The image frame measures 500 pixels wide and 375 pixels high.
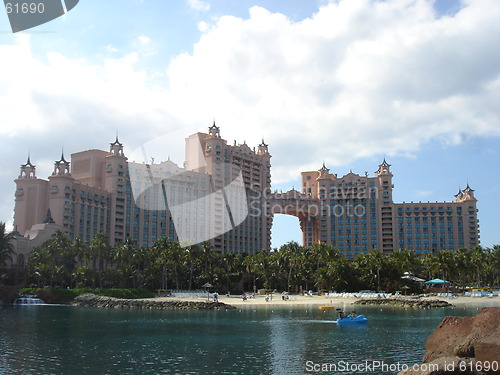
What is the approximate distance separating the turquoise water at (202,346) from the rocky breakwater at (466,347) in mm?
6312

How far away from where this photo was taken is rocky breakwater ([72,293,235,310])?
8312 cm

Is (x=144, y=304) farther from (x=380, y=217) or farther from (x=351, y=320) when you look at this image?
(x=380, y=217)

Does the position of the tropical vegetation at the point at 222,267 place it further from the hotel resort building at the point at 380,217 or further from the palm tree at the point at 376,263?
the hotel resort building at the point at 380,217

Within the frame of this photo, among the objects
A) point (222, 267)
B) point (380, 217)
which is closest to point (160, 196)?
point (222, 267)

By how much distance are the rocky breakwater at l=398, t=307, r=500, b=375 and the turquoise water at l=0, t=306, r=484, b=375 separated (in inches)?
249

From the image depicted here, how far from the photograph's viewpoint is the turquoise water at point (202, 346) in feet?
96.3

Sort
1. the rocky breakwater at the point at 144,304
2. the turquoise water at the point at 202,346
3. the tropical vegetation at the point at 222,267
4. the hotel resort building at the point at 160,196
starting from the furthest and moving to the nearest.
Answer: the hotel resort building at the point at 160,196
the tropical vegetation at the point at 222,267
the rocky breakwater at the point at 144,304
the turquoise water at the point at 202,346

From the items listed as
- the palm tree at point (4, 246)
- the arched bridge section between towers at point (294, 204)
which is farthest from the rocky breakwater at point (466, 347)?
the arched bridge section between towers at point (294, 204)

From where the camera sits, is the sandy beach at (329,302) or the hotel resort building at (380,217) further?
the hotel resort building at (380,217)

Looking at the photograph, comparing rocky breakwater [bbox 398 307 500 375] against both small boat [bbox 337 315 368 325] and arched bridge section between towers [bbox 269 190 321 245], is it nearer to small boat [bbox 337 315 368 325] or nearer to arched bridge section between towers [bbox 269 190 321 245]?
small boat [bbox 337 315 368 325]

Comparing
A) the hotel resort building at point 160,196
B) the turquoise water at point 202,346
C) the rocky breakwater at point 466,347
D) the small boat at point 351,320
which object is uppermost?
the hotel resort building at point 160,196

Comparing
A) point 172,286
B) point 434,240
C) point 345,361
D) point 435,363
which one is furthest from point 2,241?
point 434,240

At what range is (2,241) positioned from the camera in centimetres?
9900

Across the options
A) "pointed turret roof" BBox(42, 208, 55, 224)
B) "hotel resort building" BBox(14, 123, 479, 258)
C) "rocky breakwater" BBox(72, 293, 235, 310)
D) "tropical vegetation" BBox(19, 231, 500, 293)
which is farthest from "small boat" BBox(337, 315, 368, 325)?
"pointed turret roof" BBox(42, 208, 55, 224)
